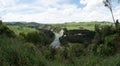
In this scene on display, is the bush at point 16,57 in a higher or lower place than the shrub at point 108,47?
higher

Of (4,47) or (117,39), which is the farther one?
(117,39)

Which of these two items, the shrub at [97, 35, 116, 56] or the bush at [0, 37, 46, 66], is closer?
the bush at [0, 37, 46, 66]

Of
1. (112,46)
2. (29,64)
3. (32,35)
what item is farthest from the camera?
(32,35)

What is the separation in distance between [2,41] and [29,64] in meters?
1.46

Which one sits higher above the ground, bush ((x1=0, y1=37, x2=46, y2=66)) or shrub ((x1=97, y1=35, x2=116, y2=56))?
bush ((x1=0, y1=37, x2=46, y2=66))

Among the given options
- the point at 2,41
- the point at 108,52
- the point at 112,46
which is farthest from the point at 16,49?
the point at 112,46

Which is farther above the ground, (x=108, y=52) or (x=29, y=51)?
(x=29, y=51)

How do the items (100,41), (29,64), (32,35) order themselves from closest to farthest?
(29,64) < (100,41) < (32,35)

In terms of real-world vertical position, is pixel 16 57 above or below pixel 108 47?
above

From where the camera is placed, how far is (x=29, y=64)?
317 inches

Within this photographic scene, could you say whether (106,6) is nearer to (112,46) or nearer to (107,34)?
(107,34)

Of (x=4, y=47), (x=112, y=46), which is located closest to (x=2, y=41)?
(x=4, y=47)

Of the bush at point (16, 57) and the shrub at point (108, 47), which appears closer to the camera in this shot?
the bush at point (16, 57)

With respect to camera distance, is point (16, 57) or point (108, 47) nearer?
point (16, 57)
